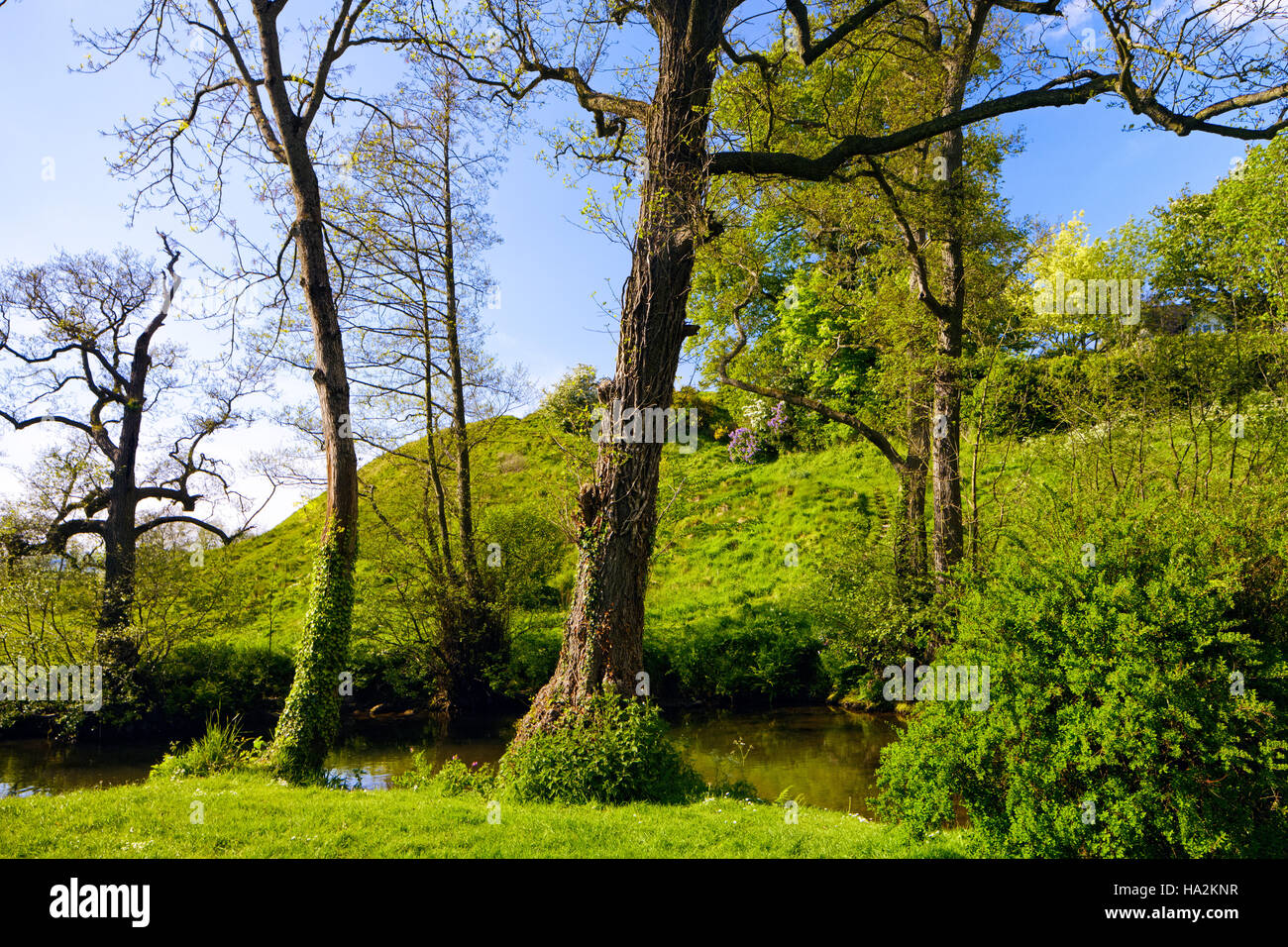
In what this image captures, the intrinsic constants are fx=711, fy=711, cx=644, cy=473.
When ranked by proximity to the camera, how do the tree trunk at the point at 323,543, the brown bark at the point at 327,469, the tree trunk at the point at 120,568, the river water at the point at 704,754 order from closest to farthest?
the tree trunk at the point at 323,543, the brown bark at the point at 327,469, the river water at the point at 704,754, the tree trunk at the point at 120,568

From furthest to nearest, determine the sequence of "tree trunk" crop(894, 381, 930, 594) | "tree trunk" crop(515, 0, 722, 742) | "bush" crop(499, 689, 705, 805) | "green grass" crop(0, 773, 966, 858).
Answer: "tree trunk" crop(894, 381, 930, 594) → "tree trunk" crop(515, 0, 722, 742) → "bush" crop(499, 689, 705, 805) → "green grass" crop(0, 773, 966, 858)

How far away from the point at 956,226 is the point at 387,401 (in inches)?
468

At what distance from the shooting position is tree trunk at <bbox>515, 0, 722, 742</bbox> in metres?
8.45

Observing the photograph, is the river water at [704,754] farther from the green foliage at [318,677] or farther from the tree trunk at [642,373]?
the tree trunk at [642,373]

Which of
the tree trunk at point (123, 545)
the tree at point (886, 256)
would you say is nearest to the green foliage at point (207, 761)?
the tree trunk at point (123, 545)

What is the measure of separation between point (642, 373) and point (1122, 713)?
571 cm

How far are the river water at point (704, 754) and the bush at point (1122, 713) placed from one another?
4437 millimetres

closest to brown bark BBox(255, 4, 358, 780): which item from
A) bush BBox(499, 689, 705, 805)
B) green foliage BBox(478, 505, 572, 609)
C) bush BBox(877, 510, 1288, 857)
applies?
bush BBox(499, 689, 705, 805)

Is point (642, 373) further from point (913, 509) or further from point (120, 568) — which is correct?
point (120, 568)

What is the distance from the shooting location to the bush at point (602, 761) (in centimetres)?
782

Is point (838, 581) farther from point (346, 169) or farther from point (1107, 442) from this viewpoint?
point (346, 169)

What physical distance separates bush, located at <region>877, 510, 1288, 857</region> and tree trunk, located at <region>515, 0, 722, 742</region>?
366cm

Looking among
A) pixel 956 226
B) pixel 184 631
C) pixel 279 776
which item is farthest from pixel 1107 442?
pixel 184 631

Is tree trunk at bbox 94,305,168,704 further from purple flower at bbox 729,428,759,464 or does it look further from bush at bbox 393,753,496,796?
purple flower at bbox 729,428,759,464
